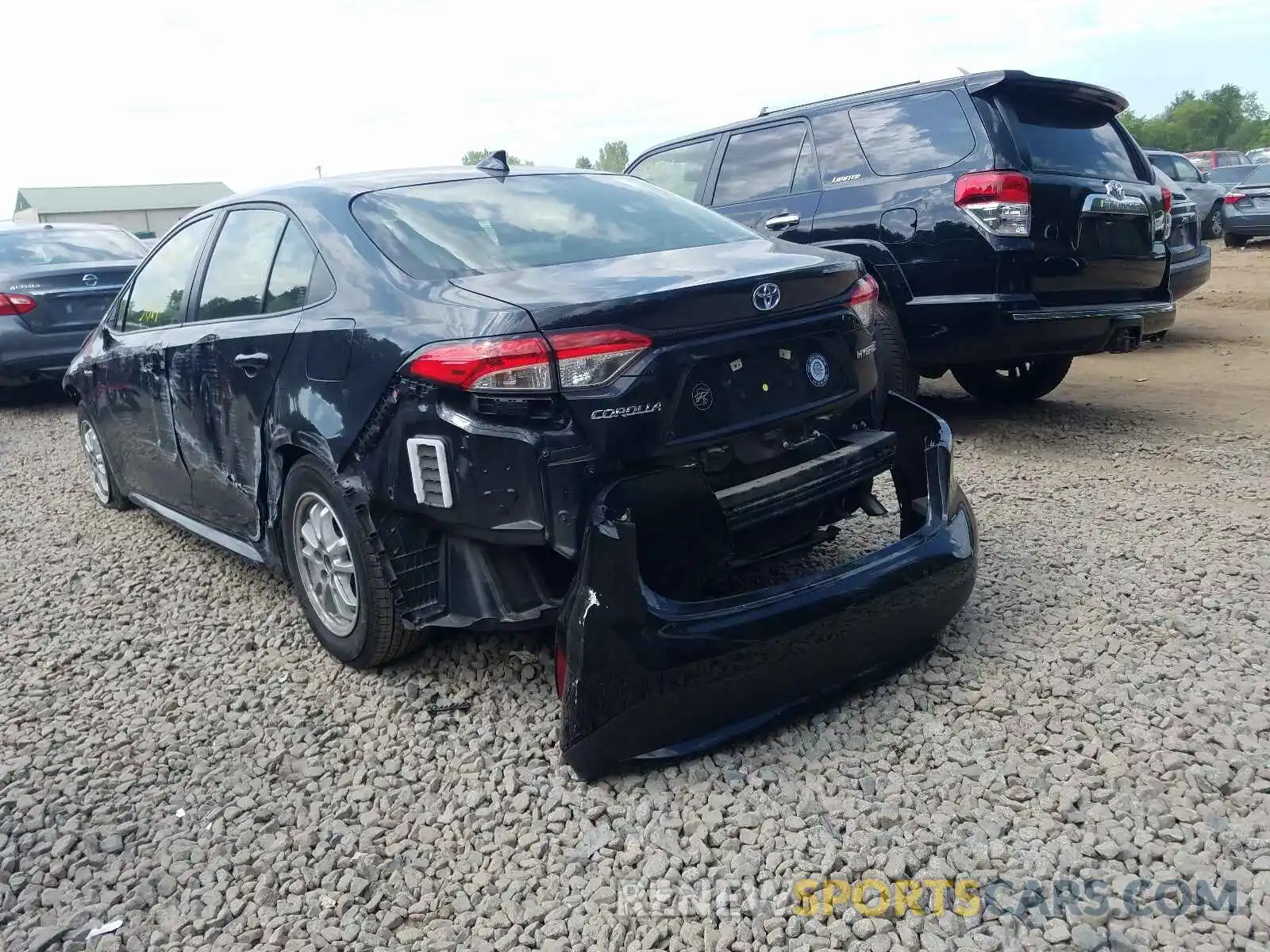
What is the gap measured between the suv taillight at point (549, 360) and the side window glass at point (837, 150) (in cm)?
375

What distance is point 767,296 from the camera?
9.36 feet

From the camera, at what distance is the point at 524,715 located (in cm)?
310

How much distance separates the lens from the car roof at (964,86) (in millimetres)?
5344

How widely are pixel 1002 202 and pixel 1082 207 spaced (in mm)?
476

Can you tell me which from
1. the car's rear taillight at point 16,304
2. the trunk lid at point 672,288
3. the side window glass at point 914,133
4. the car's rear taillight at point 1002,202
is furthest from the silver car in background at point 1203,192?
the trunk lid at point 672,288

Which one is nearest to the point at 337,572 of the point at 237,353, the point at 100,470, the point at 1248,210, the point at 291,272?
the point at 237,353

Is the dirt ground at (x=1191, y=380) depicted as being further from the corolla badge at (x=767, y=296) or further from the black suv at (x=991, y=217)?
the corolla badge at (x=767, y=296)

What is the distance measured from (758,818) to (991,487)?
298 cm

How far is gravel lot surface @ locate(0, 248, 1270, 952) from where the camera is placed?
2262 mm

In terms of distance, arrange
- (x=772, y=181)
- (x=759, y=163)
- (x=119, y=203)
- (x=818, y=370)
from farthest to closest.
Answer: (x=119, y=203)
(x=759, y=163)
(x=772, y=181)
(x=818, y=370)

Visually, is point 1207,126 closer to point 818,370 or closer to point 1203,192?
point 1203,192

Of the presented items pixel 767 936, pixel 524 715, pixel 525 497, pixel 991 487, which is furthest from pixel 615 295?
pixel 991 487

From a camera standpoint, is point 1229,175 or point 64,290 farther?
point 1229,175

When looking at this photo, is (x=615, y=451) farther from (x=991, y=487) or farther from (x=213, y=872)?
(x=991, y=487)
